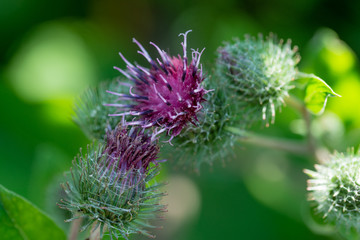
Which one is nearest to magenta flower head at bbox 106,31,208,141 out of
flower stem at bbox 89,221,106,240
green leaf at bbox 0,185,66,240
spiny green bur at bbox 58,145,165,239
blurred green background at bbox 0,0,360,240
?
spiny green bur at bbox 58,145,165,239

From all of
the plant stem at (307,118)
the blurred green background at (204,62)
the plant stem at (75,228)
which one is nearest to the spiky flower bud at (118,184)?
the plant stem at (75,228)

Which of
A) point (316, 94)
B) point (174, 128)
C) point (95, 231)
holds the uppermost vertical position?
point (316, 94)

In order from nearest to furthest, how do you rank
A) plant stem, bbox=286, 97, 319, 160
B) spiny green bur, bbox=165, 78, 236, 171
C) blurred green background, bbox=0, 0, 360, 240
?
spiny green bur, bbox=165, 78, 236, 171
plant stem, bbox=286, 97, 319, 160
blurred green background, bbox=0, 0, 360, 240

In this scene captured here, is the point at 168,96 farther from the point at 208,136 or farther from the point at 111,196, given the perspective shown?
the point at 111,196

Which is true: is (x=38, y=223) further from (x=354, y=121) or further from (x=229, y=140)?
(x=354, y=121)

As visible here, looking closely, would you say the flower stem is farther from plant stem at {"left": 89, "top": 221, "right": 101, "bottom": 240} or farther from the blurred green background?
the blurred green background

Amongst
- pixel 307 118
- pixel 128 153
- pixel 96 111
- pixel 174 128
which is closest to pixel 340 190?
pixel 307 118

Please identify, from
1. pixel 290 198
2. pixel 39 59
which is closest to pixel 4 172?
pixel 39 59
